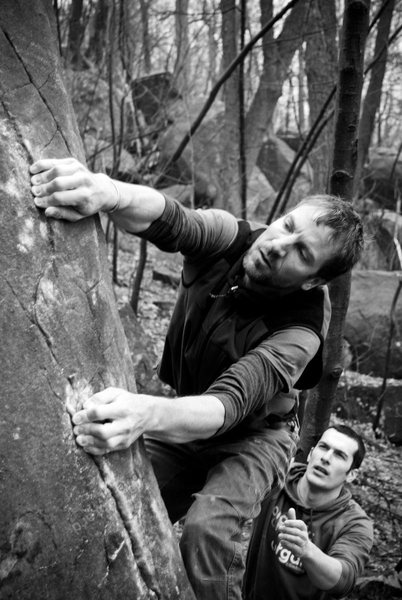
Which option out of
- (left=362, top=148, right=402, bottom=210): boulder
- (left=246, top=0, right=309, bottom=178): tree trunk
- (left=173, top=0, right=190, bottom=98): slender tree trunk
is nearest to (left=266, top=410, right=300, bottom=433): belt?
(left=173, top=0, right=190, bottom=98): slender tree trunk

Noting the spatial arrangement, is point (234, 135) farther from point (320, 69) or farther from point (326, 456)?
point (326, 456)

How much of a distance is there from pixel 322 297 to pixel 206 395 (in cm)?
81

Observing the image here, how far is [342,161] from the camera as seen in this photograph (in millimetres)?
3666

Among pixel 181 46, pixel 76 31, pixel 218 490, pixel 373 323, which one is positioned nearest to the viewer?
pixel 218 490

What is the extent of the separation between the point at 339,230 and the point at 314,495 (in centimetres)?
163

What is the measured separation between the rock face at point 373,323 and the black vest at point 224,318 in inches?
236

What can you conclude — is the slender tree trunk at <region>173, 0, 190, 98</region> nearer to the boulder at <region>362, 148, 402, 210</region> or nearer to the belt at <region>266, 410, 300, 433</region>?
the belt at <region>266, 410, 300, 433</region>

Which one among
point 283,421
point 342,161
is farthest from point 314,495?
point 342,161

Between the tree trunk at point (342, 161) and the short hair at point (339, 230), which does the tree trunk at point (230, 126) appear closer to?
the tree trunk at point (342, 161)

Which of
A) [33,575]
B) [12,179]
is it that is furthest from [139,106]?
[33,575]

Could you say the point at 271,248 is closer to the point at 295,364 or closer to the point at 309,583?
the point at 295,364

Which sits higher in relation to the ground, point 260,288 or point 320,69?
point 320,69

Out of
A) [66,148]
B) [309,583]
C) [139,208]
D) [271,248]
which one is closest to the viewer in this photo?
[66,148]

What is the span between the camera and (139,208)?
2.04 metres
